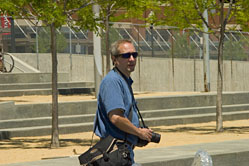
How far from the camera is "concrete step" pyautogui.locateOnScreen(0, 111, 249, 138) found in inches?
692

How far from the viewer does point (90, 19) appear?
16.2 meters

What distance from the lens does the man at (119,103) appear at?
5.53 m

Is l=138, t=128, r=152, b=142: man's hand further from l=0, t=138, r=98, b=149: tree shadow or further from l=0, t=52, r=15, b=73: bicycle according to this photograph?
l=0, t=52, r=15, b=73: bicycle

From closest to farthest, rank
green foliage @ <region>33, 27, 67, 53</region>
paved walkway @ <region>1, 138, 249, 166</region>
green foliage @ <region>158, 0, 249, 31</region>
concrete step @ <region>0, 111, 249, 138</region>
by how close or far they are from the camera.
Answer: paved walkway @ <region>1, 138, 249, 166</region> < concrete step @ <region>0, 111, 249, 138</region> < green foliage @ <region>158, 0, 249, 31</region> < green foliage @ <region>33, 27, 67, 53</region>

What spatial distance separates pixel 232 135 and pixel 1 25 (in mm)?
17939

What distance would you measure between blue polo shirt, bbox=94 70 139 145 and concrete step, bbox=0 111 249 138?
38.6 ft

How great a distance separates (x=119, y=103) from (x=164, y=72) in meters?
26.8

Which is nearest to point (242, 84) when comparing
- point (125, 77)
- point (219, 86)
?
point (219, 86)

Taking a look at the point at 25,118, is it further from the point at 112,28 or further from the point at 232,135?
the point at 112,28

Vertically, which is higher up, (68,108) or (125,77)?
(125,77)

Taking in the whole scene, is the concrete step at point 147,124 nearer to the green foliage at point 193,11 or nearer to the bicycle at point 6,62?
the green foliage at point 193,11

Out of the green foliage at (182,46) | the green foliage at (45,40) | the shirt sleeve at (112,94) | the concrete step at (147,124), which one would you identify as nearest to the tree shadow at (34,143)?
the concrete step at (147,124)

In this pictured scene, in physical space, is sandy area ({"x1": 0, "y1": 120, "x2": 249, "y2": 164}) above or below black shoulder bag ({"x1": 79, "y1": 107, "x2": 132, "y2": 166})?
below

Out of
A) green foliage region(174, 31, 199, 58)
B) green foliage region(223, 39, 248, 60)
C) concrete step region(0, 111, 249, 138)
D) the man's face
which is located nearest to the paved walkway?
the man's face
